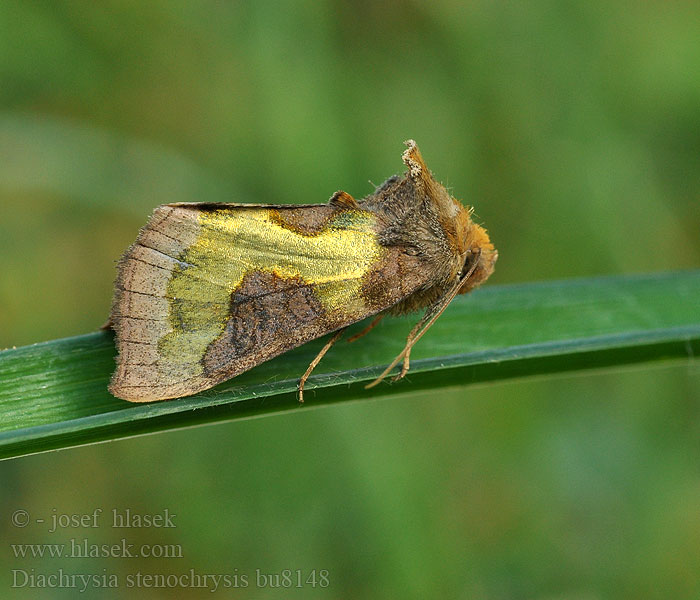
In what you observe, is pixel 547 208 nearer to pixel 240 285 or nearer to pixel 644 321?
pixel 644 321

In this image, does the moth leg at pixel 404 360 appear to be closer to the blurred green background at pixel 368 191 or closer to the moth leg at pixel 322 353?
the moth leg at pixel 322 353

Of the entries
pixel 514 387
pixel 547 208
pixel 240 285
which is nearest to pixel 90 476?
pixel 240 285

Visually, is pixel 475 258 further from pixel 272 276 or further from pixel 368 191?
pixel 368 191

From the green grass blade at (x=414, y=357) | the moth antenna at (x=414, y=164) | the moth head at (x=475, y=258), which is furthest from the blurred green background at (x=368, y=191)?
the moth antenna at (x=414, y=164)

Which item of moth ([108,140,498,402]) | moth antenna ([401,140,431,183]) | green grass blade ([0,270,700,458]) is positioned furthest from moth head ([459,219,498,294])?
moth antenna ([401,140,431,183])

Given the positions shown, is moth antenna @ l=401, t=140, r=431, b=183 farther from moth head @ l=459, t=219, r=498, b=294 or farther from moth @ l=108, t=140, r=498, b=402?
moth head @ l=459, t=219, r=498, b=294
